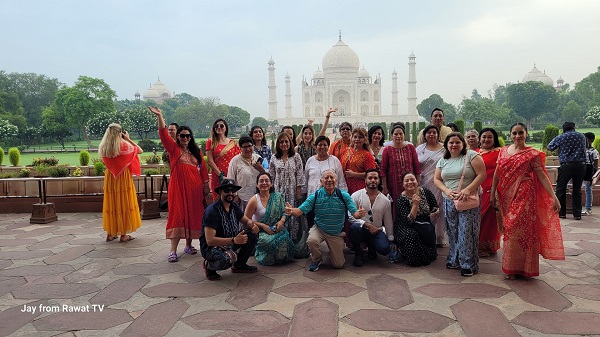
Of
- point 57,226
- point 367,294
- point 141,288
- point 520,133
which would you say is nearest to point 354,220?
point 367,294

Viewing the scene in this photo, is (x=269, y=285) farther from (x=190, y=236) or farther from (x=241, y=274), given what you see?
(x=190, y=236)

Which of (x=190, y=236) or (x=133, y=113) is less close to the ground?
(x=133, y=113)

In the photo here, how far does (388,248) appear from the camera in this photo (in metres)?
3.61

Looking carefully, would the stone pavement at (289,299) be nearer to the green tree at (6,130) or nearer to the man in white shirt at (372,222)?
the man in white shirt at (372,222)

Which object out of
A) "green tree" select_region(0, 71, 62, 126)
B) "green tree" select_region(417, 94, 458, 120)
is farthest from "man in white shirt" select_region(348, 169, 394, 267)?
"green tree" select_region(417, 94, 458, 120)

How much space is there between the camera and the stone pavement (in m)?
2.53

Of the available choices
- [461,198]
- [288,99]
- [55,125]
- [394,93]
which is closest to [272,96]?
[288,99]

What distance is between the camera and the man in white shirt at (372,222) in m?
3.63

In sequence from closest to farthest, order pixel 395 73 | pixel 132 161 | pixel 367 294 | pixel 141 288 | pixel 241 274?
pixel 367 294 < pixel 141 288 < pixel 241 274 < pixel 132 161 < pixel 395 73

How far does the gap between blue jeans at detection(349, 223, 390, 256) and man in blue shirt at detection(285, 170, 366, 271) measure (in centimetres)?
13

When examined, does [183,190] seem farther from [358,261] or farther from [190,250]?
[358,261]

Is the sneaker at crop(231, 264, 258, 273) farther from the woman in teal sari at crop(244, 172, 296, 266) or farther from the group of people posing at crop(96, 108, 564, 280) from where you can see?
the woman in teal sari at crop(244, 172, 296, 266)

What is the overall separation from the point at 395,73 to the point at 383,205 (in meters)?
49.9

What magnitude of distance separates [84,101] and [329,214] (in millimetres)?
29443
